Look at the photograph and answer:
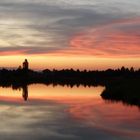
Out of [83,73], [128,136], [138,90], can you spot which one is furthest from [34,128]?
[83,73]

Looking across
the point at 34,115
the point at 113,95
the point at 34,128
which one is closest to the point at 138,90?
the point at 113,95

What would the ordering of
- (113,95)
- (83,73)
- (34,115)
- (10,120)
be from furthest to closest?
(83,73) → (113,95) → (34,115) → (10,120)

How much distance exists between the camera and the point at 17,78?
548ft

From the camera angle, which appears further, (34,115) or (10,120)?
(34,115)

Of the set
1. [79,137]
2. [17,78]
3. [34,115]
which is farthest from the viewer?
[17,78]

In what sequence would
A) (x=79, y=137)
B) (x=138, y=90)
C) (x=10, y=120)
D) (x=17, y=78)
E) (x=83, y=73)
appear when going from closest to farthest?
(x=79, y=137) < (x=10, y=120) < (x=138, y=90) < (x=17, y=78) < (x=83, y=73)

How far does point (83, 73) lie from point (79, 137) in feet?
530

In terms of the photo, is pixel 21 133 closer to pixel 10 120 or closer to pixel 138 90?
pixel 10 120

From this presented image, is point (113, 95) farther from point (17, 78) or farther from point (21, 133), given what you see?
point (17, 78)

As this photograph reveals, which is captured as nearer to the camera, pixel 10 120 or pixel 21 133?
pixel 21 133

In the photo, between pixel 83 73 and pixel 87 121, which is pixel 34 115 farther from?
pixel 83 73

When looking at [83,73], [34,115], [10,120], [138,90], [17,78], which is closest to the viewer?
[10,120]

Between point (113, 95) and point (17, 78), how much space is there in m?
113

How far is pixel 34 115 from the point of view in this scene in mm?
35281
